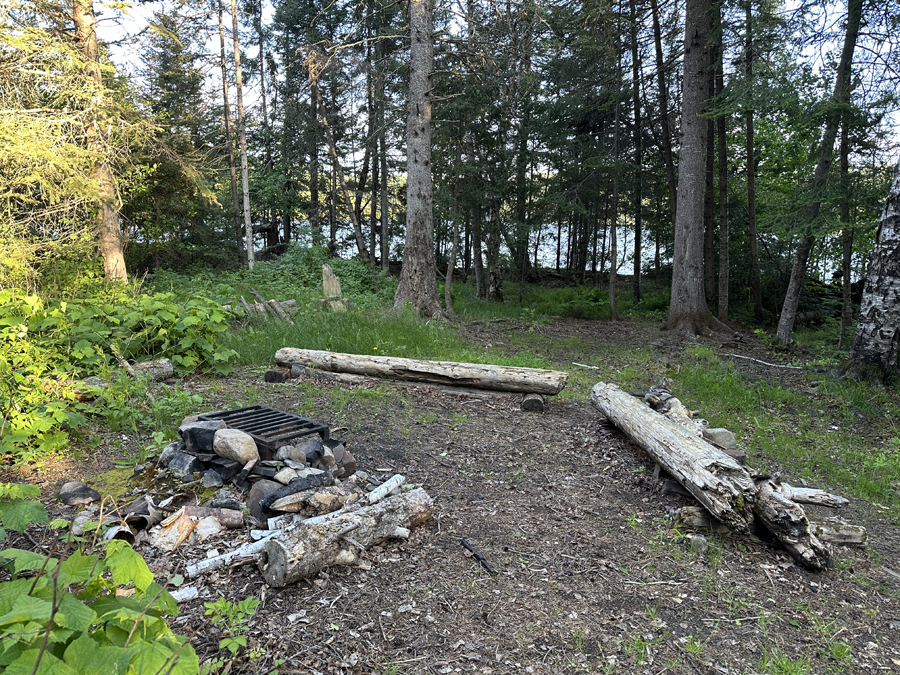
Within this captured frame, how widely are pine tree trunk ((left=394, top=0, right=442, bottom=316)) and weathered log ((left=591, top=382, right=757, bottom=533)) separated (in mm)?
6861

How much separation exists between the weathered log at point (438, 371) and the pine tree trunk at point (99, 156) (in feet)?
16.3

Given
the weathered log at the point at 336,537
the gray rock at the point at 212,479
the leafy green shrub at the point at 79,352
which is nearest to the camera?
the weathered log at the point at 336,537

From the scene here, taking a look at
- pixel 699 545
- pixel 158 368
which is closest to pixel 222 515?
pixel 699 545

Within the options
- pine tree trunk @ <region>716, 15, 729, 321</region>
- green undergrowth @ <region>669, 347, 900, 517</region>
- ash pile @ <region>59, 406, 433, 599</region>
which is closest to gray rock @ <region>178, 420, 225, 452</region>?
ash pile @ <region>59, 406, 433, 599</region>

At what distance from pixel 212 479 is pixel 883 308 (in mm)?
7535

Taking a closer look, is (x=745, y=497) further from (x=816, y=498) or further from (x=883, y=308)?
(x=883, y=308)

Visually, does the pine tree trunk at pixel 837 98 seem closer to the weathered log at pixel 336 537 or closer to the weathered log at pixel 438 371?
the weathered log at pixel 438 371

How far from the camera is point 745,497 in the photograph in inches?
125

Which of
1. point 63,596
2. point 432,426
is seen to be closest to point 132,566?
point 63,596

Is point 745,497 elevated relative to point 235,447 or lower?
lower

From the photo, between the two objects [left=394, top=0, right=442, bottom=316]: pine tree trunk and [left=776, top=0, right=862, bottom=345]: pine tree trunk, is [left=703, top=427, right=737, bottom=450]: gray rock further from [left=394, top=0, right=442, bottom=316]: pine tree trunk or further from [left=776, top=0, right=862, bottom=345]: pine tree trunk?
[left=394, top=0, right=442, bottom=316]: pine tree trunk

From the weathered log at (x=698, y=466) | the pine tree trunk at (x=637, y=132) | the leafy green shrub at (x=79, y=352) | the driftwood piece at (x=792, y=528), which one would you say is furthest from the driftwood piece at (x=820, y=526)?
the pine tree trunk at (x=637, y=132)

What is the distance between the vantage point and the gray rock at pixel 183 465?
3.54 m

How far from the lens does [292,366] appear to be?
6992 mm
